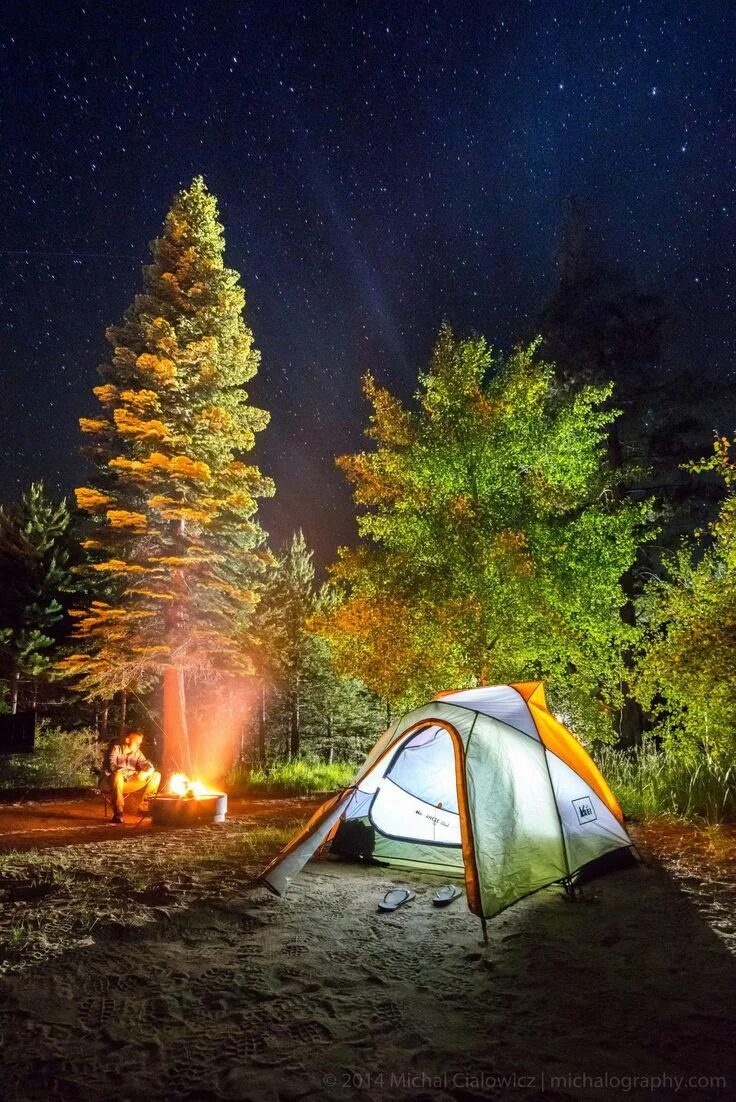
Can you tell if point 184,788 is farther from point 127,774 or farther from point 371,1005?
point 371,1005

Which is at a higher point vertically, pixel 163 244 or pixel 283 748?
pixel 163 244

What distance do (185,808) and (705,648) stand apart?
782 cm

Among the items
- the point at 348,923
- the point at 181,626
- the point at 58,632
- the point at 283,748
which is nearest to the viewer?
the point at 348,923

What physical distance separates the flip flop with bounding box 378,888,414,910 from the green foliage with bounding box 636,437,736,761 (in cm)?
492

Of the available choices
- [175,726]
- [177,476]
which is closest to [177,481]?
[177,476]

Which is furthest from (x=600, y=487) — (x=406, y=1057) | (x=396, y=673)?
(x=406, y=1057)

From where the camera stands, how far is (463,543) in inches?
462

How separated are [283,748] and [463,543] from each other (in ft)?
97.7

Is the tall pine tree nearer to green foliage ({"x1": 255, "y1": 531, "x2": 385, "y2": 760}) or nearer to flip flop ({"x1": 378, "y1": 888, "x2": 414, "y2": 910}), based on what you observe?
flip flop ({"x1": 378, "y1": 888, "x2": 414, "y2": 910})

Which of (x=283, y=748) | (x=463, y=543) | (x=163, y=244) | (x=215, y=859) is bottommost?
(x=283, y=748)

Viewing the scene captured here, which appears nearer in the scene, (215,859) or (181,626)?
(215,859)

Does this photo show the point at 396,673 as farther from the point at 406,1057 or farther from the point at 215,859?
the point at 406,1057

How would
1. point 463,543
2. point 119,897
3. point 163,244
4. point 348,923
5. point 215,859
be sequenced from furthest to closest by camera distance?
point 163,244 → point 463,543 → point 215,859 → point 119,897 → point 348,923

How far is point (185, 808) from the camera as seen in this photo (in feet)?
32.1
